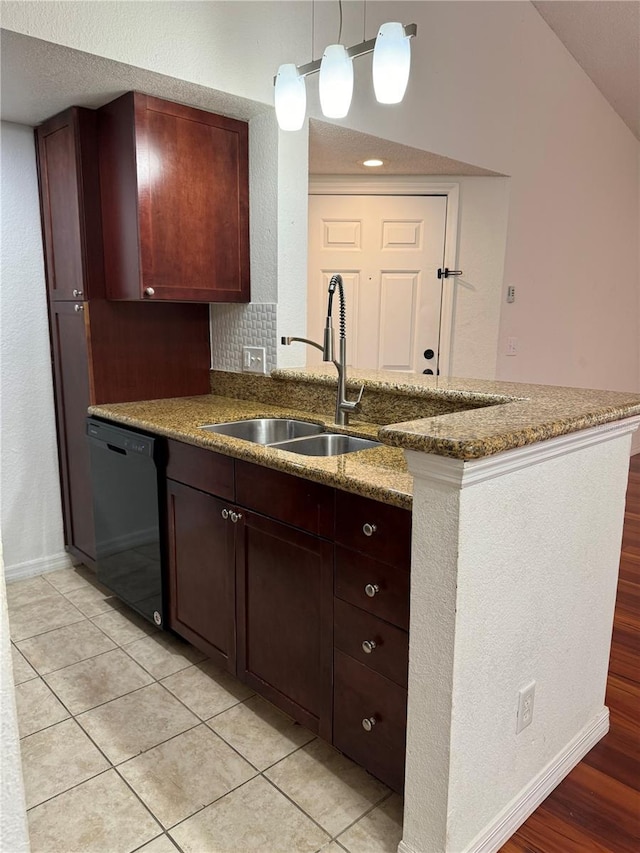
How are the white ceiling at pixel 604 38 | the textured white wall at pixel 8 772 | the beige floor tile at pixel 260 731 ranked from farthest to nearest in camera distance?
the white ceiling at pixel 604 38, the beige floor tile at pixel 260 731, the textured white wall at pixel 8 772

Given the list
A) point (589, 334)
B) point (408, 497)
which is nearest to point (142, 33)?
point (408, 497)

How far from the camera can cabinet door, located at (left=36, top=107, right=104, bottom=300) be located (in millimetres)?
2416

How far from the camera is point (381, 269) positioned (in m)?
3.53

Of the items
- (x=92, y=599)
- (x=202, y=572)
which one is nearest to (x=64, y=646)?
(x=92, y=599)

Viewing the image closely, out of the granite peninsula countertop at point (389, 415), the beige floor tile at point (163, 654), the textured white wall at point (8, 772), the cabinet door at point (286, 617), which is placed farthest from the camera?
the beige floor tile at point (163, 654)

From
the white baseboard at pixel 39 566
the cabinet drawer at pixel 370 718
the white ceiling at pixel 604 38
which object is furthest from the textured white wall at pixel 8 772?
Answer: the white ceiling at pixel 604 38

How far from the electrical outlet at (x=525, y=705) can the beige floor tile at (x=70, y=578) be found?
2.10m

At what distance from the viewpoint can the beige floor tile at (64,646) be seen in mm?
2211

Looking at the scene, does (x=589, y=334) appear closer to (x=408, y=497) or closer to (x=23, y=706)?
(x=408, y=497)

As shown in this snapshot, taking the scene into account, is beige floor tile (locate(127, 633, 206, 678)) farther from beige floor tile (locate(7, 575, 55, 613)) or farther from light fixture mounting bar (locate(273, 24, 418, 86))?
light fixture mounting bar (locate(273, 24, 418, 86))

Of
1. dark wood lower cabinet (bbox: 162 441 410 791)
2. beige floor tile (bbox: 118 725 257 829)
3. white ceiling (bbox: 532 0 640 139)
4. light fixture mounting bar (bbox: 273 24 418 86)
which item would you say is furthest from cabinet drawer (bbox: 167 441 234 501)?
white ceiling (bbox: 532 0 640 139)

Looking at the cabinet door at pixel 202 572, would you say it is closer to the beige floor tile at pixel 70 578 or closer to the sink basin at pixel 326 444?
the sink basin at pixel 326 444

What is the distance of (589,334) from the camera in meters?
4.49

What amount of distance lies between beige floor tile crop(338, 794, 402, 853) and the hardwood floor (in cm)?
26
